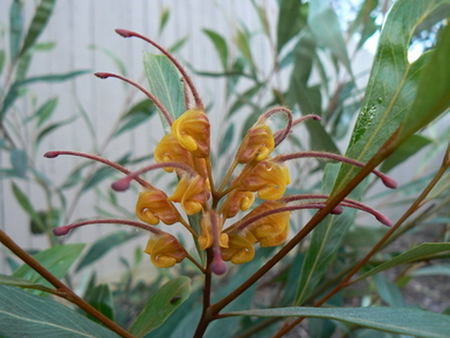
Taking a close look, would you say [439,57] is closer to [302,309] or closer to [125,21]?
[302,309]

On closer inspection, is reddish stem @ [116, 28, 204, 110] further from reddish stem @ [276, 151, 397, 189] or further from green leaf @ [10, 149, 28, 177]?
green leaf @ [10, 149, 28, 177]

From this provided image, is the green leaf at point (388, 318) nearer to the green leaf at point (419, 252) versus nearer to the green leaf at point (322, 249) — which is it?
the green leaf at point (419, 252)

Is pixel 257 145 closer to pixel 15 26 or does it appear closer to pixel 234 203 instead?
pixel 234 203

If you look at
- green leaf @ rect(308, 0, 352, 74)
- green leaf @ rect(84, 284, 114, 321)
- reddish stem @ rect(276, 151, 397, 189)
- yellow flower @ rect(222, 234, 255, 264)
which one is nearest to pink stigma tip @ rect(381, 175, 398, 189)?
reddish stem @ rect(276, 151, 397, 189)

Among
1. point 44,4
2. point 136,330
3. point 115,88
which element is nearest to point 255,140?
point 136,330

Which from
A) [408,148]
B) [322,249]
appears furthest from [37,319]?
[408,148]

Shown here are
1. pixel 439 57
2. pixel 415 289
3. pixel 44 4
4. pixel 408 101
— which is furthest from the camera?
pixel 415 289
